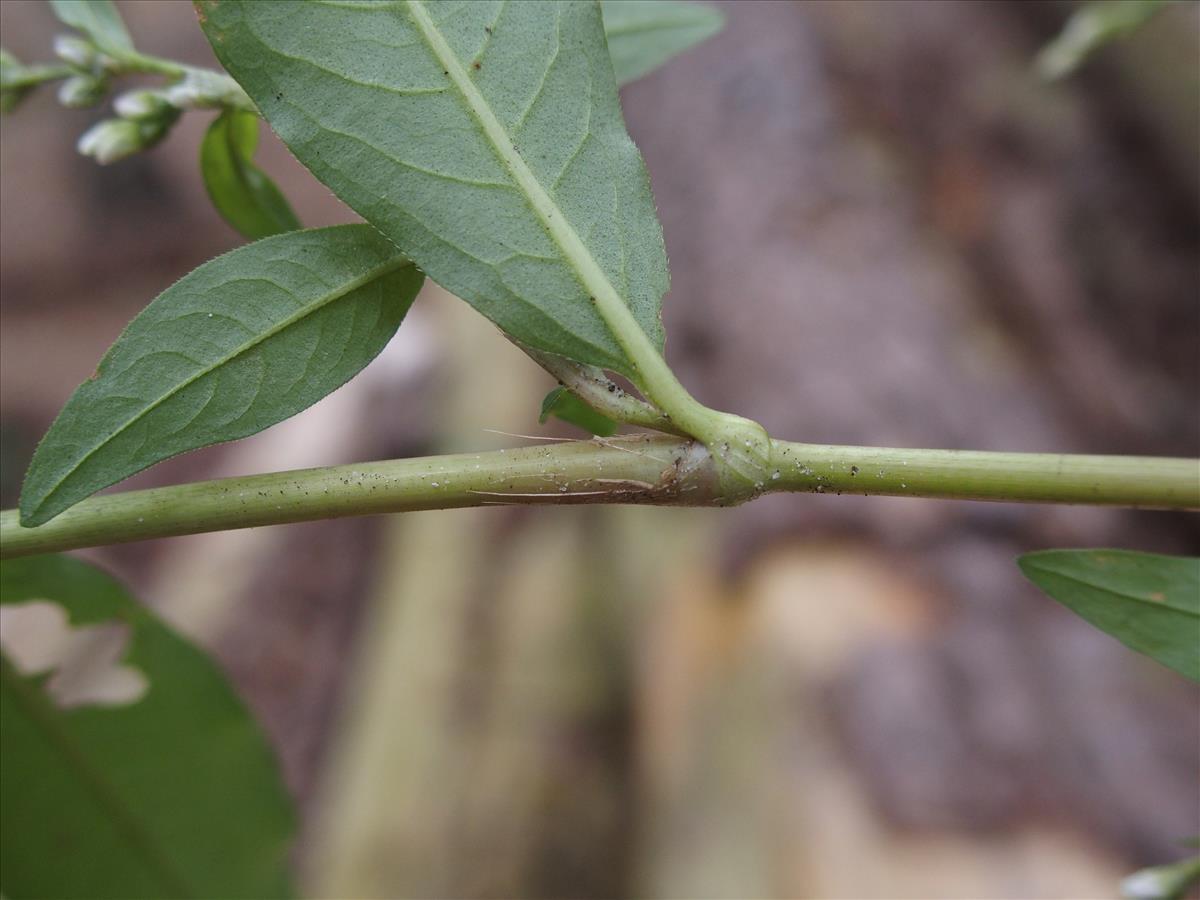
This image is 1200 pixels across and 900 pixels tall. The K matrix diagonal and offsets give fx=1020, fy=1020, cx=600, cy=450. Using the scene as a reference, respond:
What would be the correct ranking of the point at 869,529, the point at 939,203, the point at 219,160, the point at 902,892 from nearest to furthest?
the point at 219,160
the point at 902,892
the point at 869,529
the point at 939,203

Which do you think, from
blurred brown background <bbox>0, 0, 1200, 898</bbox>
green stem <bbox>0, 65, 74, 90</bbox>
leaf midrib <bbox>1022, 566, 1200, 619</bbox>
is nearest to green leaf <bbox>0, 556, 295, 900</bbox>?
green stem <bbox>0, 65, 74, 90</bbox>

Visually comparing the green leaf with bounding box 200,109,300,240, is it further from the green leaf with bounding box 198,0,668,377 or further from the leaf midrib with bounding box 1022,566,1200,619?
the leaf midrib with bounding box 1022,566,1200,619

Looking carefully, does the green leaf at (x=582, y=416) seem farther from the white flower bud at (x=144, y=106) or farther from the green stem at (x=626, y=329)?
the white flower bud at (x=144, y=106)

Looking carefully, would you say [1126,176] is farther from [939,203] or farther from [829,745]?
[829,745]

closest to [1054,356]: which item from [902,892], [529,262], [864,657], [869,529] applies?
[869,529]

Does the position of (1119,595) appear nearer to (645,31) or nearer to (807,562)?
(645,31)

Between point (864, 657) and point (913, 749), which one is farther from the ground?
point (864, 657)

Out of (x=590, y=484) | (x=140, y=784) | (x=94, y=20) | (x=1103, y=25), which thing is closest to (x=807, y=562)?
(x=1103, y=25)
